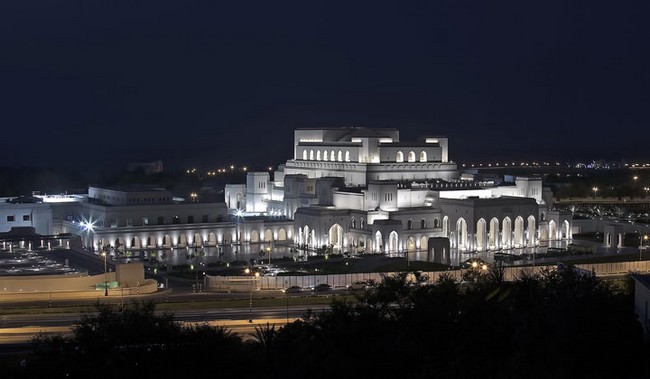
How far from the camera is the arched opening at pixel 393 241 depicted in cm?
5372

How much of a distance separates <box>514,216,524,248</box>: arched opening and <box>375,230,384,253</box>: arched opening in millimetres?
8711

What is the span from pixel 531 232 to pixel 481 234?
13.4 ft

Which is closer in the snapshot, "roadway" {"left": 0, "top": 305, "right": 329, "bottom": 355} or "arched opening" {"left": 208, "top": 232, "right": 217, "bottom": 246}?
"roadway" {"left": 0, "top": 305, "right": 329, "bottom": 355}

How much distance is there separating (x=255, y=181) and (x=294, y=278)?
91.3ft

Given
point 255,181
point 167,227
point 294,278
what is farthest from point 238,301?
point 255,181

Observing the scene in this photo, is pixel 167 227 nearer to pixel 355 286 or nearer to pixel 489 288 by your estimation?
pixel 355 286

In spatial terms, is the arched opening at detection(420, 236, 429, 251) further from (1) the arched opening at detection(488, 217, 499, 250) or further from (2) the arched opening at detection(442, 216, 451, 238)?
(1) the arched opening at detection(488, 217, 499, 250)

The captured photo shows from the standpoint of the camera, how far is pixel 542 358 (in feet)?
79.9

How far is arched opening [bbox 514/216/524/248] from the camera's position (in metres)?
56.7

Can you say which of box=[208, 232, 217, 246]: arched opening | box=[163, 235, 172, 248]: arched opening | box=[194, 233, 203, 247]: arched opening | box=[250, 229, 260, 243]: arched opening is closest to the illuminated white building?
box=[250, 229, 260, 243]: arched opening

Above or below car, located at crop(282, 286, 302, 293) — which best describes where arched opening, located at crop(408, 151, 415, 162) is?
above

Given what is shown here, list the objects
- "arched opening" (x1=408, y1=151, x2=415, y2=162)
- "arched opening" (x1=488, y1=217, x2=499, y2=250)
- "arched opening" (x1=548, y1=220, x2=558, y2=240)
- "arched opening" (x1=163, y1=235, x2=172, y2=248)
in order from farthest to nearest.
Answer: "arched opening" (x1=408, y1=151, x2=415, y2=162)
"arched opening" (x1=548, y1=220, x2=558, y2=240)
"arched opening" (x1=163, y1=235, x2=172, y2=248)
"arched opening" (x1=488, y1=217, x2=499, y2=250)

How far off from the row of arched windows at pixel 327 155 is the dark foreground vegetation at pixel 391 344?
36002 millimetres

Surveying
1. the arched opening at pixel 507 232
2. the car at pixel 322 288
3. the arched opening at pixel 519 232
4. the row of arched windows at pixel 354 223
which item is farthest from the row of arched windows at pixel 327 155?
the car at pixel 322 288
